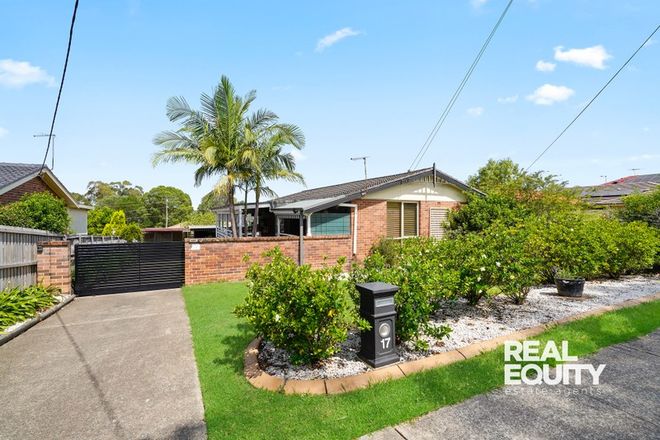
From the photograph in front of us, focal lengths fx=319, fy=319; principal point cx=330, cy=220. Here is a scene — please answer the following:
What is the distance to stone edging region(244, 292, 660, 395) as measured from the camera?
3246mm

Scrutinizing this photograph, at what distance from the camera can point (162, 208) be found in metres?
62.0

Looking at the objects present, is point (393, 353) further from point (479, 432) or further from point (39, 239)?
point (39, 239)

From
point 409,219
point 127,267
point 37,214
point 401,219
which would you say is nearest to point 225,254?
point 127,267

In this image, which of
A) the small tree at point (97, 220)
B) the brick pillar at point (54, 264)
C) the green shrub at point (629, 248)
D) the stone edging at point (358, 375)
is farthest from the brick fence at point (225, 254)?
the small tree at point (97, 220)

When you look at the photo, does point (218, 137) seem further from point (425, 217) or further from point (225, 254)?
point (425, 217)

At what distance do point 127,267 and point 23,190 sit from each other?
8.31 m

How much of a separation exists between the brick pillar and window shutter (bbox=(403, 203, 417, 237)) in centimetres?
1104

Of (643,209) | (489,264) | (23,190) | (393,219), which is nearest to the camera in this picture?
(489,264)

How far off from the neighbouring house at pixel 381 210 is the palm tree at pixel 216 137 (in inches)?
95.8

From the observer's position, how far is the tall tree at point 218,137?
12742mm

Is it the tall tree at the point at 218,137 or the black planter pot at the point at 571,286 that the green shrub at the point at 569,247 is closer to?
the black planter pot at the point at 571,286

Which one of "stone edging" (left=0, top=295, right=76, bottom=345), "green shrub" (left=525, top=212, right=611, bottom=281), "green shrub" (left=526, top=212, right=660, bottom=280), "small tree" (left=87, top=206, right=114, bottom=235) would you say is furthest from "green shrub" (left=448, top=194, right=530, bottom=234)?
"small tree" (left=87, top=206, right=114, bottom=235)

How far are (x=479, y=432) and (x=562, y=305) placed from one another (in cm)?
469

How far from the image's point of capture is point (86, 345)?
488cm
